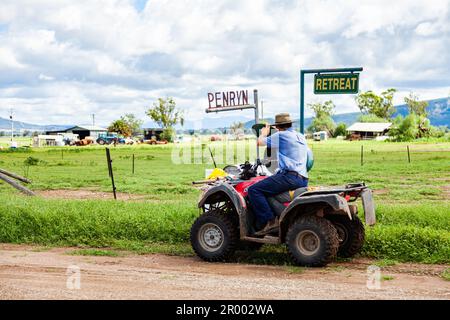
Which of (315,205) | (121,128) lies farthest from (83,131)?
(315,205)

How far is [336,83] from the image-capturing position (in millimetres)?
11781

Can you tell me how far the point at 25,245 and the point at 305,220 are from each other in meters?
5.53

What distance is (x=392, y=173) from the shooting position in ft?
96.7

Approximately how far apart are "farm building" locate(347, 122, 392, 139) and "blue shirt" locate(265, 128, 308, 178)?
3996 inches

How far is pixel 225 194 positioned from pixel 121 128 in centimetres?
11112

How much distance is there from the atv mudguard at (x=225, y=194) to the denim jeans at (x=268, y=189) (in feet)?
0.56

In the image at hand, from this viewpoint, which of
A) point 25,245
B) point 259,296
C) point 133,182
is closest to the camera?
point 259,296

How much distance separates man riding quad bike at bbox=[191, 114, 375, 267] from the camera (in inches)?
358

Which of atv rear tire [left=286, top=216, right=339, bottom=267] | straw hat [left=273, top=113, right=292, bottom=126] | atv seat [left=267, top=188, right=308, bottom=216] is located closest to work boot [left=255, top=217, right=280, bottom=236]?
atv seat [left=267, top=188, right=308, bottom=216]

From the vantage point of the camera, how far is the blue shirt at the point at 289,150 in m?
9.40

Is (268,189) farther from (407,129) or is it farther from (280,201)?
(407,129)

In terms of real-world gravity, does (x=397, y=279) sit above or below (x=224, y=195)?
below
